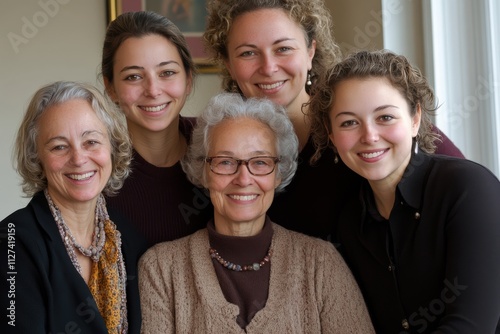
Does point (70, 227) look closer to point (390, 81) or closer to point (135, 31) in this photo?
point (135, 31)

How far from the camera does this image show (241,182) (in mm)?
2156

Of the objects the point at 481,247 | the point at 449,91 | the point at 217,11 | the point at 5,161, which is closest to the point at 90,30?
the point at 5,161

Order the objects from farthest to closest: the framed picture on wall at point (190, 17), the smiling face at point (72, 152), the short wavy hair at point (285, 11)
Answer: the framed picture on wall at point (190, 17) < the short wavy hair at point (285, 11) < the smiling face at point (72, 152)

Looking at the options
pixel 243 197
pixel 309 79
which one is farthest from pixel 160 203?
pixel 309 79

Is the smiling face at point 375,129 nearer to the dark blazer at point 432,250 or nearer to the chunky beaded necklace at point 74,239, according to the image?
the dark blazer at point 432,250

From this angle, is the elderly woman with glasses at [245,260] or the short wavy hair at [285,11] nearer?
the elderly woman with glasses at [245,260]

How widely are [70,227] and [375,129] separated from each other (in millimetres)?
941

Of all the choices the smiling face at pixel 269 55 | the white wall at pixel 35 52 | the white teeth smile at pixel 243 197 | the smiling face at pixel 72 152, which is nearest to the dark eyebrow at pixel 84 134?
the smiling face at pixel 72 152

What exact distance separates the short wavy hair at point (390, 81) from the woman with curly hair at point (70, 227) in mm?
629

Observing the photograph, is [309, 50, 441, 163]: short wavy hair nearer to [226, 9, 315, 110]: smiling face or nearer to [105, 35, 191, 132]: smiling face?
[226, 9, 315, 110]: smiling face

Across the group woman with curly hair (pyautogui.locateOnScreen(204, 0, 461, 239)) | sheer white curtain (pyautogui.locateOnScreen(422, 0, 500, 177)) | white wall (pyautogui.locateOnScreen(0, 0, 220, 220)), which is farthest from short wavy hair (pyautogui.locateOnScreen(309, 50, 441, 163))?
white wall (pyautogui.locateOnScreen(0, 0, 220, 220))

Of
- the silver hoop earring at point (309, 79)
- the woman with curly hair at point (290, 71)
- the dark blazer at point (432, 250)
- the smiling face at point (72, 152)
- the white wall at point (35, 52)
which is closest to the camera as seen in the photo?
the dark blazer at point (432, 250)

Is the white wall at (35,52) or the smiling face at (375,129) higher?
the white wall at (35,52)

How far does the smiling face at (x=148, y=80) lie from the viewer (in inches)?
96.7
